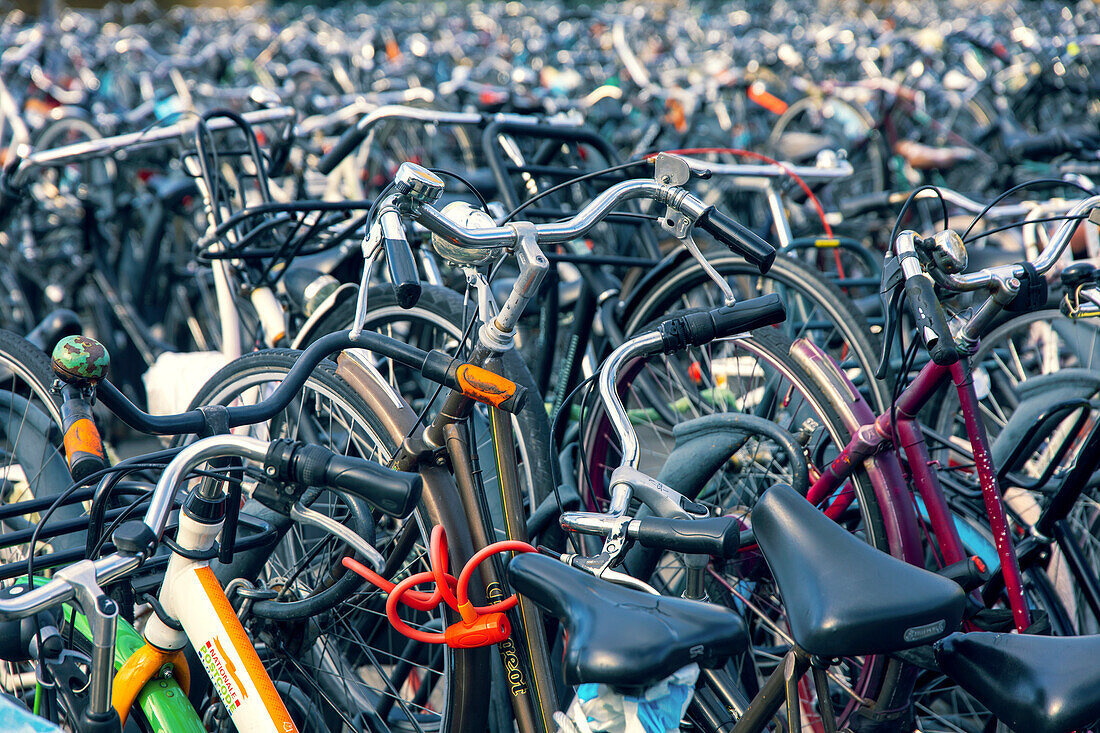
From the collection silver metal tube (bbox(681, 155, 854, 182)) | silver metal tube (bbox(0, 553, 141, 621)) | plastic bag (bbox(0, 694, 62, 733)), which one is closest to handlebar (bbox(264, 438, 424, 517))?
silver metal tube (bbox(0, 553, 141, 621))

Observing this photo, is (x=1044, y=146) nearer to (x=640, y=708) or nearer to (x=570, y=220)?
(x=570, y=220)

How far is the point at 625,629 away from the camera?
1400 millimetres

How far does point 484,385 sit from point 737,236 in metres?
0.62

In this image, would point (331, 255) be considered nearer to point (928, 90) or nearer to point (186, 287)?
point (186, 287)

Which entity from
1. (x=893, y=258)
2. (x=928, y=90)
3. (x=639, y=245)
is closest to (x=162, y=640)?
(x=893, y=258)

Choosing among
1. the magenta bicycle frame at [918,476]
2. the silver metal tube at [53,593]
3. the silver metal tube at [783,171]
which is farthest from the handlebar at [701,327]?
the silver metal tube at [783,171]

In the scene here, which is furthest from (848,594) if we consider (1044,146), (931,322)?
(1044,146)

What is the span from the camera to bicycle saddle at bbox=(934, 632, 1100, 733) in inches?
56.2

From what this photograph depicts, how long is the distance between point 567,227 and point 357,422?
0.80m

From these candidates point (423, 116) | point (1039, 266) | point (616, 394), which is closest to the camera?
point (616, 394)

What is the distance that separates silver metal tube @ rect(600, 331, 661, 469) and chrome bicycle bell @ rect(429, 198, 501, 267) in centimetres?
36

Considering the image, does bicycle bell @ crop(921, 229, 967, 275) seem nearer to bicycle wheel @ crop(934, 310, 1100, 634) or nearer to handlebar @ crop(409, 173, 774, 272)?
handlebar @ crop(409, 173, 774, 272)

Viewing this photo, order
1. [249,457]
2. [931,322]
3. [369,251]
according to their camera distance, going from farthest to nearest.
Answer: [931,322] < [369,251] < [249,457]

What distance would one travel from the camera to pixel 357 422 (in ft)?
7.63
